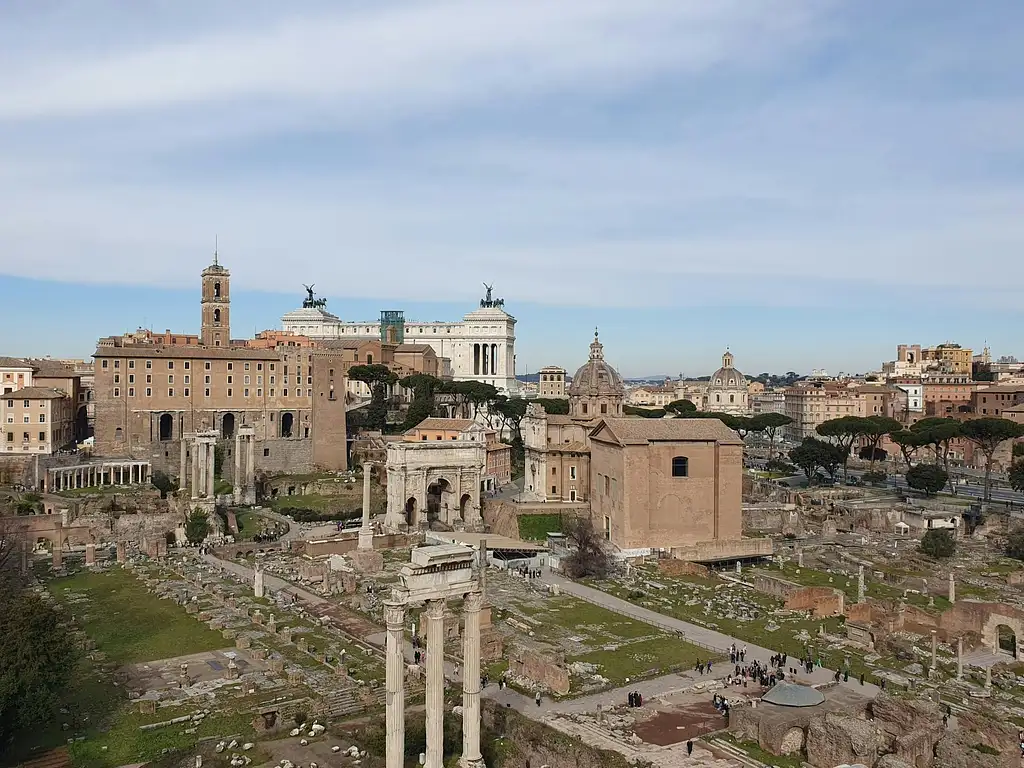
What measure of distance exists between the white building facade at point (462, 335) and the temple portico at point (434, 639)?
9022cm

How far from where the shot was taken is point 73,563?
143ft

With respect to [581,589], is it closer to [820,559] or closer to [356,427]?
[820,559]

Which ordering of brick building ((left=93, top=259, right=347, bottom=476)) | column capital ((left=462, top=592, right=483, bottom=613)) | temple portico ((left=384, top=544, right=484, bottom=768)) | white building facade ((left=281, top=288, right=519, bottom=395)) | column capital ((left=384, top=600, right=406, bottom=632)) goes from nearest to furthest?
1. column capital ((left=384, top=600, right=406, bottom=632))
2. temple portico ((left=384, top=544, right=484, bottom=768))
3. column capital ((left=462, top=592, right=483, bottom=613))
4. brick building ((left=93, top=259, right=347, bottom=476))
5. white building facade ((left=281, top=288, right=519, bottom=395))

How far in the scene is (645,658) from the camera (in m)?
29.0

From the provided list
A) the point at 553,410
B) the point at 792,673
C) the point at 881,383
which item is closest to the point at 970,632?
the point at 792,673

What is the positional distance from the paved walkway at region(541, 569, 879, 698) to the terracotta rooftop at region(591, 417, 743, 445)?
937 centimetres

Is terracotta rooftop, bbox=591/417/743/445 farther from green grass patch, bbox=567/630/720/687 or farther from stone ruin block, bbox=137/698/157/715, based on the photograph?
stone ruin block, bbox=137/698/157/715

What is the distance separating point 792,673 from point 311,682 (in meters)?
14.5

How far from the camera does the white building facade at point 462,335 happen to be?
110 metres

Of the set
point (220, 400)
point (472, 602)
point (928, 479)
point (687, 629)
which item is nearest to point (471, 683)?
point (472, 602)

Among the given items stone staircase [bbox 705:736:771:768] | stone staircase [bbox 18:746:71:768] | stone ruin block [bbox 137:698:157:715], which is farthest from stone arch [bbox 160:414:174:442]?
stone staircase [bbox 705:736:771:768]

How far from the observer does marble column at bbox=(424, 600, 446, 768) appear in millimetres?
18750

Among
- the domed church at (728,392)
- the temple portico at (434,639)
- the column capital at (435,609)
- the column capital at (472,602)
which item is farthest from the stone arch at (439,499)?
the domed church at (728,392)

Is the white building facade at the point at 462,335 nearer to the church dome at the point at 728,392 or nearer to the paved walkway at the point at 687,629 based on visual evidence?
the church dome at the point at 728,392
